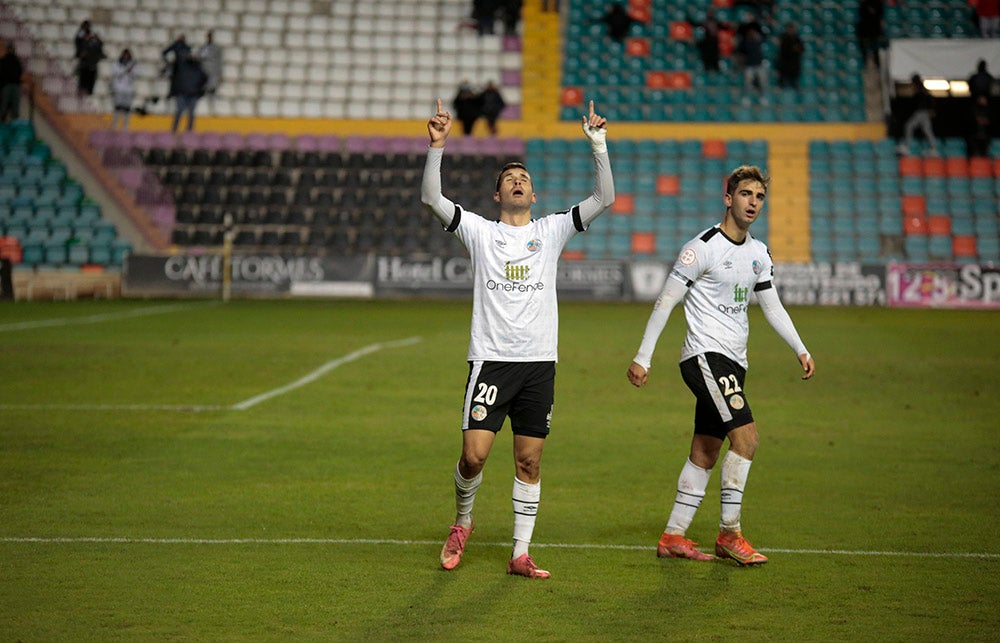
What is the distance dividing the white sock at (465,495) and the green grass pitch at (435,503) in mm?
233

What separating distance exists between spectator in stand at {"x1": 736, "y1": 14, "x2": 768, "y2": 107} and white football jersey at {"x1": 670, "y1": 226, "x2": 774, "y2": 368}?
30.2 m

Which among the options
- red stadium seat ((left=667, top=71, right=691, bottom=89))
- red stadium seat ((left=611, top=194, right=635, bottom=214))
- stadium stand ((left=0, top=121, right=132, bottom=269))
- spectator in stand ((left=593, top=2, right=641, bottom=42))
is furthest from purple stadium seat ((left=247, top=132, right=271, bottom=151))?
red stadium seat ((left=667, top=71, right=691, bottom=89))

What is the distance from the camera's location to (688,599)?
6.82m

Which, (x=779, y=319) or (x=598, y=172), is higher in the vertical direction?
(x=598, y=172)

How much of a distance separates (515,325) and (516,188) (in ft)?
2.43

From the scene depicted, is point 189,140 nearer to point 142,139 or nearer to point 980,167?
point 142,139

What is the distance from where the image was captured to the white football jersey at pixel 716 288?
306 inches

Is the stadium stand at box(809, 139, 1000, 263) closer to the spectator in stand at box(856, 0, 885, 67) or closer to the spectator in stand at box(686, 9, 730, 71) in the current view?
the spectator in stand at box(856, 0, 885, 67)

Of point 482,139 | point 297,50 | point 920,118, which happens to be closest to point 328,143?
point 482,139

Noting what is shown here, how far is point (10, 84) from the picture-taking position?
36.1m

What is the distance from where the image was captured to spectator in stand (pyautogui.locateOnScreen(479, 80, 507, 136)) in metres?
36.5

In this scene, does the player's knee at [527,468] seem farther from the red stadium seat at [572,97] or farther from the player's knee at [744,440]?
the red stadium seat at [572,97]

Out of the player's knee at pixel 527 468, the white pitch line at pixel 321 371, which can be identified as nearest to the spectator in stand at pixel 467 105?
the white pitch line at pixel 321 371

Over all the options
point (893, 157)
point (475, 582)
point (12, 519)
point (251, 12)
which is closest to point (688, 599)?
point (475, 582)
